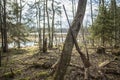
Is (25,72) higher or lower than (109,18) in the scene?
lower

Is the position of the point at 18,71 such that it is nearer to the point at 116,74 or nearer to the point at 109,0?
the point at 116,74

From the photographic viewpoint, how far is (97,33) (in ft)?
61.6

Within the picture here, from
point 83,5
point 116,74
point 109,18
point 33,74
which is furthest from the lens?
point 109,18

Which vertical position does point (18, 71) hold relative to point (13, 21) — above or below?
below

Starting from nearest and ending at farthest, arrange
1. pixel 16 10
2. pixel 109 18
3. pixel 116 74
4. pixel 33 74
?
1. pixel 116 74
2. pixel 33 74
3. pixel 109 18
4. pixel 16 10

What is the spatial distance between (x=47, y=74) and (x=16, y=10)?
13576 millimetres

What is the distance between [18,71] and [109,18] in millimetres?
11249

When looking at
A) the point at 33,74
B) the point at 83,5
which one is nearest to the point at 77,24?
the point at 83,5

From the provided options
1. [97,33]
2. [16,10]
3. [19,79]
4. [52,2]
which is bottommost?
[19,79]

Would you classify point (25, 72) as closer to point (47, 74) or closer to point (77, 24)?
point (47, 74)

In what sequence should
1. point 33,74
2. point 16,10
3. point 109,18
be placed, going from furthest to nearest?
point 16,10 → point 109,18 → point 33,74

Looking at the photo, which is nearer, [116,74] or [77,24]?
[77,24]

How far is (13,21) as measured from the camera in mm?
21156

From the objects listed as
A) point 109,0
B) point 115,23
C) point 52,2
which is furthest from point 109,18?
point 52,2
